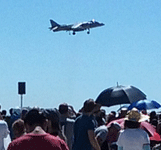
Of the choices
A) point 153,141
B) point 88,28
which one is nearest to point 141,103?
point 153,141

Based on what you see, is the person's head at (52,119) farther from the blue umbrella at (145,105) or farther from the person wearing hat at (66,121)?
the blue umbrella at (145,105)

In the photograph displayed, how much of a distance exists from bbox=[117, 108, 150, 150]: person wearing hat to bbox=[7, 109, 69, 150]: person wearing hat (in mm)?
2283

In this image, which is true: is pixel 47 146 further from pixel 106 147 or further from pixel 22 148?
pixel 106 147

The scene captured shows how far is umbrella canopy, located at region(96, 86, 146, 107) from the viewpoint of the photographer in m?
19.2

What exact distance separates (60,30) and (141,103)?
80.5 m

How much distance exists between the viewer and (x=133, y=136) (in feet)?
26.2

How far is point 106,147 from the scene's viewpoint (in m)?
10.9

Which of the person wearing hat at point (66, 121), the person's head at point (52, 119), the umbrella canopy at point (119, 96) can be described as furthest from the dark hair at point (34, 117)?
the umbrella canopy at point (119, 96)

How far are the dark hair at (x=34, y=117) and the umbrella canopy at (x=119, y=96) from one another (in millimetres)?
13195

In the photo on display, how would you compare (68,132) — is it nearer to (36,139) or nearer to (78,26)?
(36,139)

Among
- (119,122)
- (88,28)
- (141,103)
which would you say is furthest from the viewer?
(88,28)

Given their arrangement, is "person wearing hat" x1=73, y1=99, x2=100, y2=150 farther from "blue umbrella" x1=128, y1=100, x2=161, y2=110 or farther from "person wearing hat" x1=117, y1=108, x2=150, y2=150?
"blue umbrella" x1=128, y1=100, x2=161, y2=110

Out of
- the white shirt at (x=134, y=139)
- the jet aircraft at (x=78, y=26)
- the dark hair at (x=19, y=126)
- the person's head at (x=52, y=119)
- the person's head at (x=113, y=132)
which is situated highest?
the jet aircraft at (x=78, y=26)

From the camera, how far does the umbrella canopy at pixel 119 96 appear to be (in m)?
19.2
